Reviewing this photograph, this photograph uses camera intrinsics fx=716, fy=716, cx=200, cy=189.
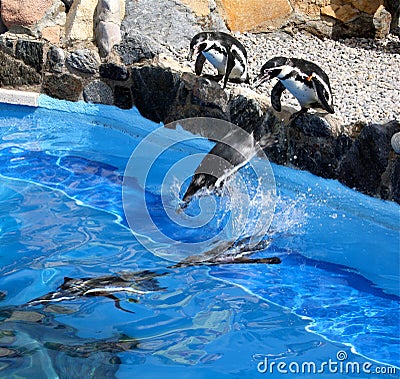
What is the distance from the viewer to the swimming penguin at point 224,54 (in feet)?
17.7

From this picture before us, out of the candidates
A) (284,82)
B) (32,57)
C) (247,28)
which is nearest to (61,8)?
(32,57)

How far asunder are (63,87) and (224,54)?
1.73 metres

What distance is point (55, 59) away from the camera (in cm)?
639

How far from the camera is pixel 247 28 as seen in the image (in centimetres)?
698

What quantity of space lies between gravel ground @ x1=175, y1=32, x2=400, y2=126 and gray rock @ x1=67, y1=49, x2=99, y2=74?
729 millimetres

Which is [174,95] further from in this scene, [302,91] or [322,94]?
[322,94]

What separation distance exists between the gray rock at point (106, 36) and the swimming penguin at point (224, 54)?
3.42ft

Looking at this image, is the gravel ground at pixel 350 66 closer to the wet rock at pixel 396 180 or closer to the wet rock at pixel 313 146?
the wet rock at pixel 313 146

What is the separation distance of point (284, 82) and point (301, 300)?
1.66 meters

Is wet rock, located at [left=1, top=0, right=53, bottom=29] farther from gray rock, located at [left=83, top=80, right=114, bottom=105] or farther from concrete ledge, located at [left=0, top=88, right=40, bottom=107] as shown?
gray rock, located at [left=83, top=80, right=114, bottom=105]

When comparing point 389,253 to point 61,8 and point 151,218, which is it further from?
point 61,8

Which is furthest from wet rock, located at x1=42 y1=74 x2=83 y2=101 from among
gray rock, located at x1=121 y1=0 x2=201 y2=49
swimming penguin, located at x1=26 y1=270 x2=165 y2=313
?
swimming penguin, located at x1=26 y1=270 x2=165 y2=313

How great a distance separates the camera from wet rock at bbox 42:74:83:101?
250 inches

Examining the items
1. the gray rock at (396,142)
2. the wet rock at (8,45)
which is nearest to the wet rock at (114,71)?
the wet rock at (8,45)
